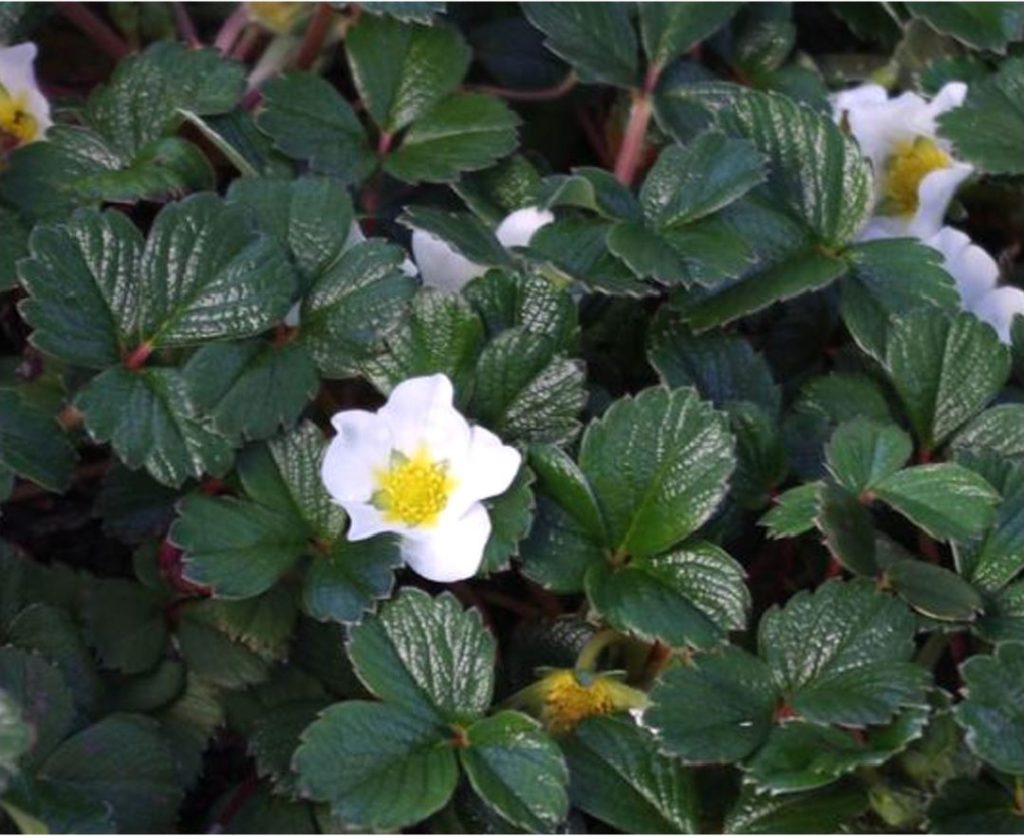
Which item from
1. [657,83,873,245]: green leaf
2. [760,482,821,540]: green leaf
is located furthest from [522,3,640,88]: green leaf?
[760,482,821,540]: green leaf

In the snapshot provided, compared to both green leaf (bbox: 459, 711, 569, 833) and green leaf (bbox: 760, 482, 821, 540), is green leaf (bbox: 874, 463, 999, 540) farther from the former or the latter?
green leaf (bbox: 459, 711, 569, 833)

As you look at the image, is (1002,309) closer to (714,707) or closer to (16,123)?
(714,707)

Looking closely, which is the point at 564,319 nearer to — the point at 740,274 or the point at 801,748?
the point at 740,274

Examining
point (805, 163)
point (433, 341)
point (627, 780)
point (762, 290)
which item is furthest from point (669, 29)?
point (627, 780)

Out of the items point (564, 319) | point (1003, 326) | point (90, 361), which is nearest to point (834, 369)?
point (1003, 326)

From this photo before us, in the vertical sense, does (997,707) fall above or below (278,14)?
below
